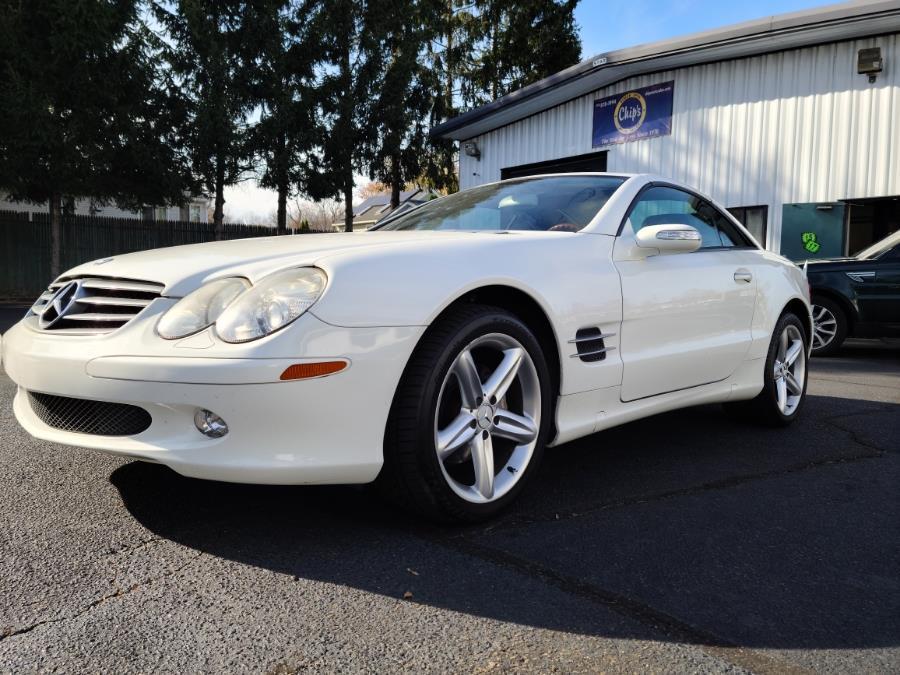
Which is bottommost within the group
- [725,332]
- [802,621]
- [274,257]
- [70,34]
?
[802,621]

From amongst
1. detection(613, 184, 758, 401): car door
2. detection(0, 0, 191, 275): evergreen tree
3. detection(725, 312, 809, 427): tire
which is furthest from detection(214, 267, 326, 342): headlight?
detection(0, 0, 191, 275): evergreen tree

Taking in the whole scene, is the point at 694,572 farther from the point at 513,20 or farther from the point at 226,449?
the point at 513,20

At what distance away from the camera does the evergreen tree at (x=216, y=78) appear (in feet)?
58.2

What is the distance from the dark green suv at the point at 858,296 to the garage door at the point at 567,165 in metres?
6.32

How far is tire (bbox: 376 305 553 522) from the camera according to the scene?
237 cm

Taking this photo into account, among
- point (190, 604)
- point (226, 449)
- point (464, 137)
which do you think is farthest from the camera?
point (464, 137)

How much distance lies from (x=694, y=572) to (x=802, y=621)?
35 cm

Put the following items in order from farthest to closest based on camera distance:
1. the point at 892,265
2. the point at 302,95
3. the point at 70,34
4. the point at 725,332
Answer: the point at 302,95, the point at 70,34, the point at 892,265, the point at 725,332

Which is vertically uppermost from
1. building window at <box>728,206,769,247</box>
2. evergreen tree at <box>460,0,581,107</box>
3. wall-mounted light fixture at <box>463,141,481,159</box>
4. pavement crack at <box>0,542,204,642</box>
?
evergreen tree at <box>460,0,581,107</box>

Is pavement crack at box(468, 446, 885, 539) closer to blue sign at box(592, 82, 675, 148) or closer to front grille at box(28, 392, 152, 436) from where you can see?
front grille at box(28, 392, 152, 436)

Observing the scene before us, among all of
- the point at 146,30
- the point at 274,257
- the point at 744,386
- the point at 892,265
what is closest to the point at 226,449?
the point at 274,257

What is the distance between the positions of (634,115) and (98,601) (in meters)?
13.1

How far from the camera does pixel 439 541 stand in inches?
96.4

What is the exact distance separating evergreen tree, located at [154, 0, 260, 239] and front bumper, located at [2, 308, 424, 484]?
656 inches
